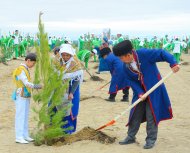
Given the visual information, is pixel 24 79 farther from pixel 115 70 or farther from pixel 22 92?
pixel 115 70

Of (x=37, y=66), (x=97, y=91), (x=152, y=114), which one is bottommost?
(x=97, y=91)

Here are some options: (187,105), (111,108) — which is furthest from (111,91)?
(187,105)

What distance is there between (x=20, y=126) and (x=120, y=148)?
1613 mm

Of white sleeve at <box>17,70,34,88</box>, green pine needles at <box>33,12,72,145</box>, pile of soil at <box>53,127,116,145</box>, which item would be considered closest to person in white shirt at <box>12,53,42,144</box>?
white sleeve at <box>17,70,34,88</box>

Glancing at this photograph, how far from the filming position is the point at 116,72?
10938 mm

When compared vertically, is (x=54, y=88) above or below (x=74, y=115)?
above

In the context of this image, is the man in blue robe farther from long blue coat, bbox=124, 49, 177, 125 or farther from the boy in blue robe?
the boy in blue robe

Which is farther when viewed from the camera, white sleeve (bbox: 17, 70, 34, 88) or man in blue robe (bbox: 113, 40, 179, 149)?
white sleeve (bbox: 17, 70, 34, 88)

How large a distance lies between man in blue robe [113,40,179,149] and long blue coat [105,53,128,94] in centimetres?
451

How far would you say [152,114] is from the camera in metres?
6.18

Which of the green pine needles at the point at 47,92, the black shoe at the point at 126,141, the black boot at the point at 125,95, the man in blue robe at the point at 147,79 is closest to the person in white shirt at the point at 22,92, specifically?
the green pine needles at the point at 47,92

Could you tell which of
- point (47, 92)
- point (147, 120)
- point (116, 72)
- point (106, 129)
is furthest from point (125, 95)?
point (47, 92)

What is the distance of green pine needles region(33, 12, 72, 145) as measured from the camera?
6242mm

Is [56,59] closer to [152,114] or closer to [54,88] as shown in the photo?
[54,88]
